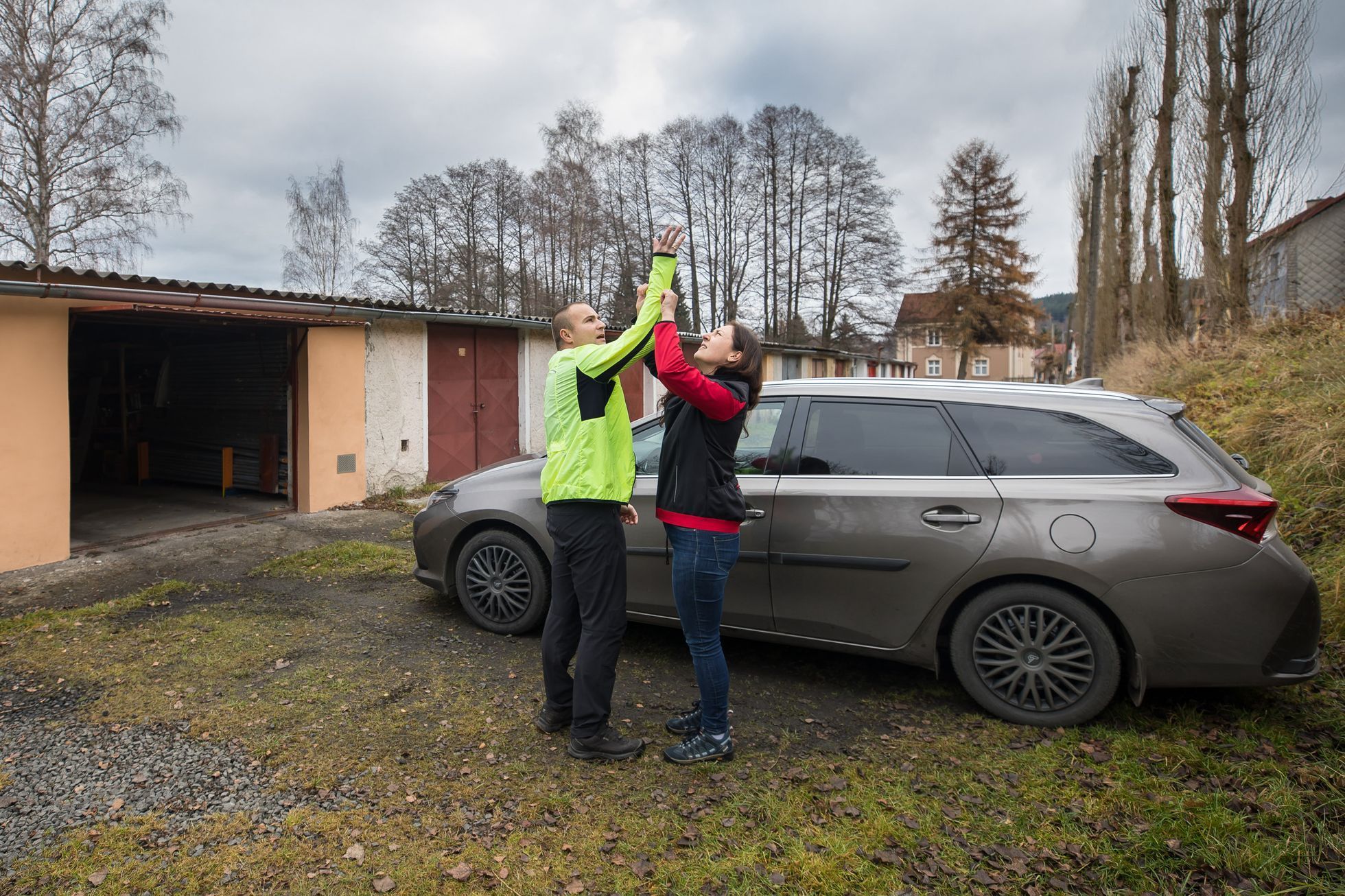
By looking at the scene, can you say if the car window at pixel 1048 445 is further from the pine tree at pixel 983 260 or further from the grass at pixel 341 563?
the pine tree at pixel 983 260

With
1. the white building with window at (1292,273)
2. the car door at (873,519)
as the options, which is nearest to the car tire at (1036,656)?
the car door at (873,519)

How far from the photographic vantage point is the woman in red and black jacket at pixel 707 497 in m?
2.94

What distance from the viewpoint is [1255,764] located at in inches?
115

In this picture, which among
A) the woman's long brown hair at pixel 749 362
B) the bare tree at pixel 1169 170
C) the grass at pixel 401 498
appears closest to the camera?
the woman's long brown hair at pixel 749 362

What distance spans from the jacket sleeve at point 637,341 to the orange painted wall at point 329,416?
768 centimetres

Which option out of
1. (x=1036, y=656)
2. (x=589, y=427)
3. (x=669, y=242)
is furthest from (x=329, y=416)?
Answer: (x=1036, y=656)

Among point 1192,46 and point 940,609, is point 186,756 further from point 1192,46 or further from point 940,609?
point 1192,46

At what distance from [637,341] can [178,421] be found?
1167 centimetres

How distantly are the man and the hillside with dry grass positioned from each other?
3929 mm

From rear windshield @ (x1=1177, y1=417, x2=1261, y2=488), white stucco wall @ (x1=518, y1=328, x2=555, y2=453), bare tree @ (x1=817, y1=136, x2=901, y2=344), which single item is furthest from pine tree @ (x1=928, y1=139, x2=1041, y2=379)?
rear windshield @ (x1=1177, y1=417, x2=1261, y2=488)

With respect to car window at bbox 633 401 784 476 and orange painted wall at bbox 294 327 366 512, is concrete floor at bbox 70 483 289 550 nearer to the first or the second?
orange painted wall at bbox 294 327 366 512

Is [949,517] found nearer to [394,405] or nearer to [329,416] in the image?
[329,416]

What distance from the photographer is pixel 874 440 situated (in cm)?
374

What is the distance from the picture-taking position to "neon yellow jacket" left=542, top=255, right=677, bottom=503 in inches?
118
